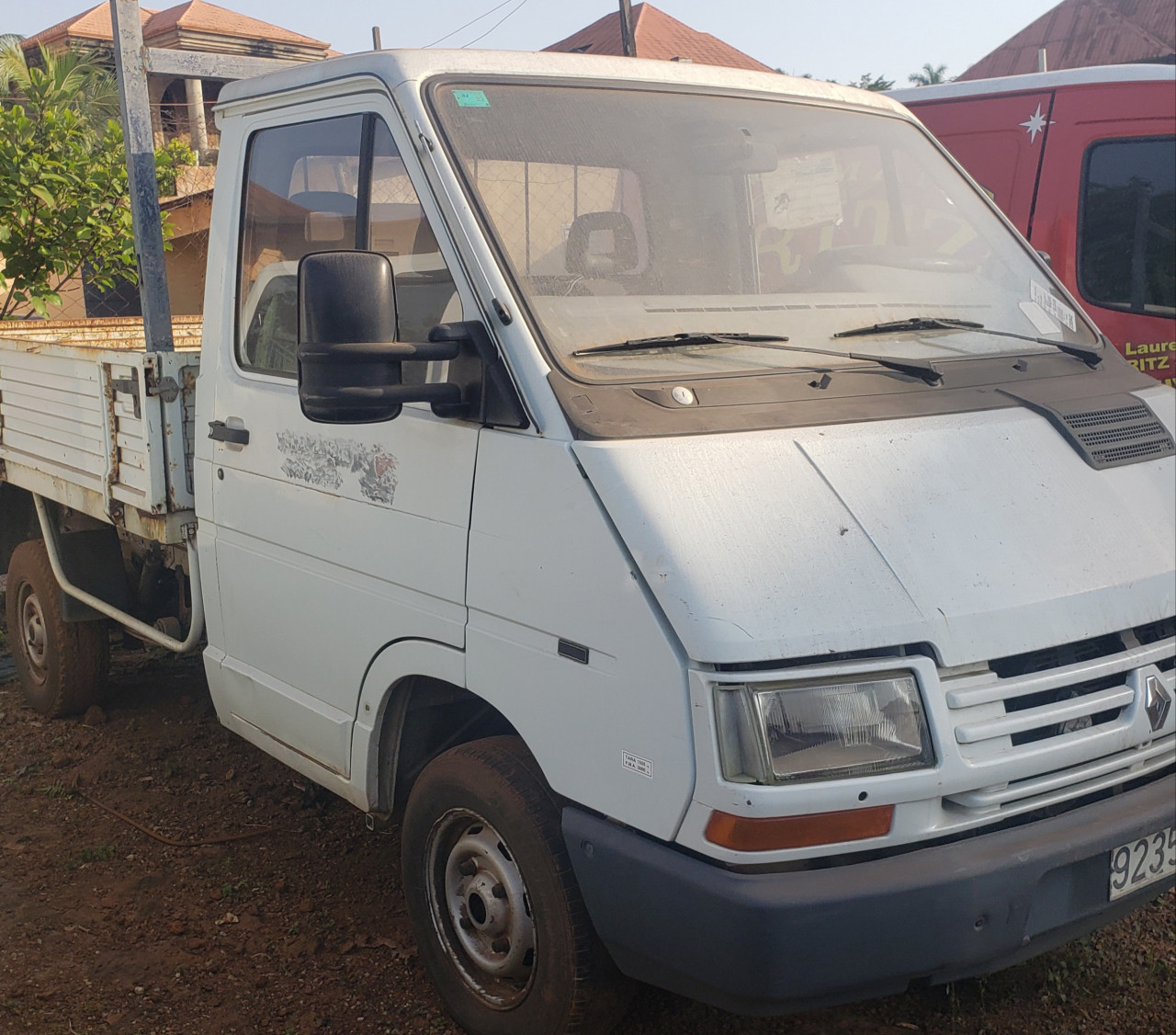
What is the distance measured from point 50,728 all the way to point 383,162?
3.44 metres

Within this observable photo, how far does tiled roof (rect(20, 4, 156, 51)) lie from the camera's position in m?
26.7

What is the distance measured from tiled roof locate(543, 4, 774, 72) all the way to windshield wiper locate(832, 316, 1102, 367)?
23492 mm

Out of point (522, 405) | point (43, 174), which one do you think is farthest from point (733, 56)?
point (522, 405)

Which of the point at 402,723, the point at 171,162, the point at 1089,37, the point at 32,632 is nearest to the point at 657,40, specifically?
the point at 1089,37

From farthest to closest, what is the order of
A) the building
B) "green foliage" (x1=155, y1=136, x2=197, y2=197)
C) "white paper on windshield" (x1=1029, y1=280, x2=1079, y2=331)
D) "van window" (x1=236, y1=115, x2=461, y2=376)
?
the building, "green foliage" (x1=155, y1=136, x2=197, y2=197), "white paper on windshield" (x1=1029, y1=280, x2=1079, y2=331), "van window" (x1=236, y1=115, x2=461, y2=376)

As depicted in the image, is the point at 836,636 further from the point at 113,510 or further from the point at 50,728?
the point at 50,728

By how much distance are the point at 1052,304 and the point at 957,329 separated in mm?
505

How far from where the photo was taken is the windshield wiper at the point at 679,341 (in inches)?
106

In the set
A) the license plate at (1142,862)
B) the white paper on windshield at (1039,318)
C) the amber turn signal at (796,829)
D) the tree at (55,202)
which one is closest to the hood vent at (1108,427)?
the white paper on windshield at (1039,318)

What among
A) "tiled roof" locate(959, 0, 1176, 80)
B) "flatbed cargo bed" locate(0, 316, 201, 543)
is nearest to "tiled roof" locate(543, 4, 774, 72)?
"tiled roof" locate(959, 0, 1176, 80)

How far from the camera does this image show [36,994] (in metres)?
3.25

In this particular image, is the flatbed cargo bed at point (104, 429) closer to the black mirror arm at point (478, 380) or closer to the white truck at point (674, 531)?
the white truck at point (674, 531)

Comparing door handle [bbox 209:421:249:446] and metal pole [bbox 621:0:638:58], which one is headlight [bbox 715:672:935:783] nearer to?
door handle [bbox 209:421:249:446]

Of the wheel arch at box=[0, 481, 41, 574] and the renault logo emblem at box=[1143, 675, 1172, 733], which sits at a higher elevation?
the renault logo emblem at box=[1143, 675, 1172, 733]
